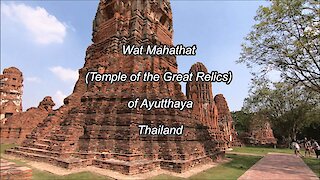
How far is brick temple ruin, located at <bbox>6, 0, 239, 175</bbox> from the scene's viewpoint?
28.6ft

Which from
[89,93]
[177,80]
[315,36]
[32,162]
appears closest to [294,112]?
[315,36]

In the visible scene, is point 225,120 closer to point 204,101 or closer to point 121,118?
point 204,101

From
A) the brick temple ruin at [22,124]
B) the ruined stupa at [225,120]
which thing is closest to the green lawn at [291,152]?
the ruined stupa at [225,120]

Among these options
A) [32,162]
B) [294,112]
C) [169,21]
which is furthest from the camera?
[294,112]

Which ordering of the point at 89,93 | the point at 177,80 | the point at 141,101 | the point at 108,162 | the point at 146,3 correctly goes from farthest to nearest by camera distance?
the point at 146,3
the point at 177,80
the point at 89,93
the point at 141,101
the point at 108,162

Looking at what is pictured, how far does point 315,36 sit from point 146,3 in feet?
32.9

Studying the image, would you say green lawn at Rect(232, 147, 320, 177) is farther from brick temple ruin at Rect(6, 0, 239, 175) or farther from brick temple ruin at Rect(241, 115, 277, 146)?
brick temple ruin at Rect(241, 115, 277, 146)

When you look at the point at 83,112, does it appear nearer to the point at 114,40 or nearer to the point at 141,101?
the point at 141,101

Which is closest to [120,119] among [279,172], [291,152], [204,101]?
[279,172]

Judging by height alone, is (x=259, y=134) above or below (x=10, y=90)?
below

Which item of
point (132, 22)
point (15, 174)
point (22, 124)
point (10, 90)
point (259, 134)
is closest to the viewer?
point (15, 174)

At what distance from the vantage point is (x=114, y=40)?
12.8m

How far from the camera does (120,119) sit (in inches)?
380

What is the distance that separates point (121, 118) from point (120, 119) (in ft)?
0.21
